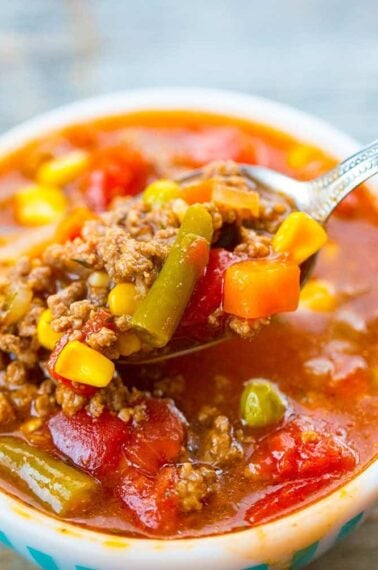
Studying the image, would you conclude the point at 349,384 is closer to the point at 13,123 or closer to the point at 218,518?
the point at 218,518

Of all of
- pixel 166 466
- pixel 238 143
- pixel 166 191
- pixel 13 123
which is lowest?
pixel 166 466

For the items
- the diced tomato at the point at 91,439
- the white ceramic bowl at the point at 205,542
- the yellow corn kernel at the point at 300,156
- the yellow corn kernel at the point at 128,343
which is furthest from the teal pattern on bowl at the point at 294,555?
the yellow corn kernel at the point at 300,156

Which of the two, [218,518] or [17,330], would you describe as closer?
[218,518]

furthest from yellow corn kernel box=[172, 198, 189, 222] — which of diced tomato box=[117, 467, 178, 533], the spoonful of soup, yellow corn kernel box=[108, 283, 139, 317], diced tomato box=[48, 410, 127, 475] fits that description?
diced tomato box=[117, 467, 178, 533]

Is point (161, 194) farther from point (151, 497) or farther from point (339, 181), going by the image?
point (151, 497)

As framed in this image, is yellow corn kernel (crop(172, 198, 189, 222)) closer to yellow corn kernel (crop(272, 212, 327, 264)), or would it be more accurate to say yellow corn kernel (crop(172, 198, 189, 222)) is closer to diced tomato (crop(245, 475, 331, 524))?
yellow corn kernel (crop(272, 212, 327, 264))

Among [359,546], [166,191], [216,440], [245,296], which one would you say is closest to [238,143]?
[166,191]

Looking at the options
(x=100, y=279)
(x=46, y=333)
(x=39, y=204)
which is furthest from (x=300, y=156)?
(x=46, y=333)
